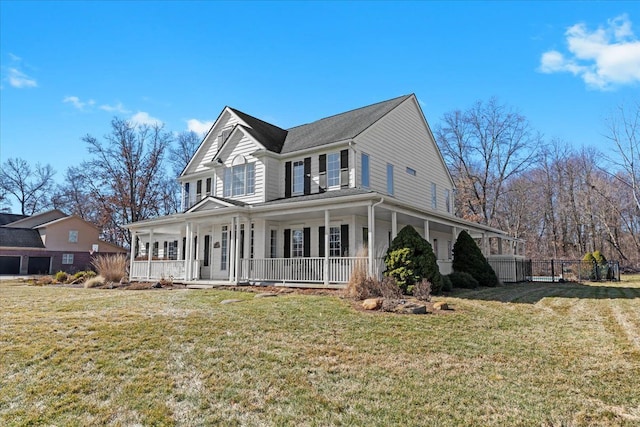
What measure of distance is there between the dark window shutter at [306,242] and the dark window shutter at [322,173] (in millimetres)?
1834

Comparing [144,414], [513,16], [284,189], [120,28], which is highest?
[513,16]

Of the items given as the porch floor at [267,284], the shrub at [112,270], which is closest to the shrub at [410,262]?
the porch floor at [267,284]

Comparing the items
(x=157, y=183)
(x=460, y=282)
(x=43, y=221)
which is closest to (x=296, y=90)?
(x=460, y=282)

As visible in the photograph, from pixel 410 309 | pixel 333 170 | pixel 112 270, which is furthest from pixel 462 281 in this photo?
pixel 112 270

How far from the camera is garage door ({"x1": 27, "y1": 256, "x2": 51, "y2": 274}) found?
37531 millimetres

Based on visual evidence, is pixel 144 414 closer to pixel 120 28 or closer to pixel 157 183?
pixel 120 28

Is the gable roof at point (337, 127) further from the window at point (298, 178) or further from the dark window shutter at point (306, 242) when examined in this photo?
the dark window shutter at point (306, 242)

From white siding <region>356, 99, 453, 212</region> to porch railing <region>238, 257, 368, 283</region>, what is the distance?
379cm

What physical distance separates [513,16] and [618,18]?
402 centimetres

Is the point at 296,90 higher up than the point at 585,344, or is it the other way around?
the point at 296,90

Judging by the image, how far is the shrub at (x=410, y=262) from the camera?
40.6ft

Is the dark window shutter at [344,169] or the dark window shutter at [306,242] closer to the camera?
the dark window shutter at [344,169]

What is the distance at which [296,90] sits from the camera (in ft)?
52.0

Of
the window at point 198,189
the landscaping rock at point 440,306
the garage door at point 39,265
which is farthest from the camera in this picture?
the garage door at point 39,265
